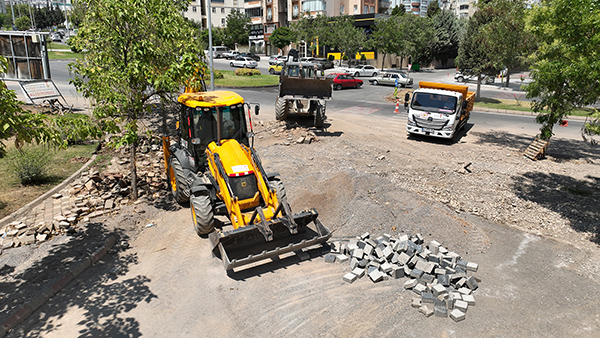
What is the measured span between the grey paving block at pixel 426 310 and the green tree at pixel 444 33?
5556 centimetres

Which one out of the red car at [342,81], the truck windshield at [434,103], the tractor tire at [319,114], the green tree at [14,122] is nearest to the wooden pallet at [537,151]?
the truck windshield at [434,103]

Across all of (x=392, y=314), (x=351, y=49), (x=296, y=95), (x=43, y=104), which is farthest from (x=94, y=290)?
(x=351, y=49)

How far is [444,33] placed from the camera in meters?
55.8

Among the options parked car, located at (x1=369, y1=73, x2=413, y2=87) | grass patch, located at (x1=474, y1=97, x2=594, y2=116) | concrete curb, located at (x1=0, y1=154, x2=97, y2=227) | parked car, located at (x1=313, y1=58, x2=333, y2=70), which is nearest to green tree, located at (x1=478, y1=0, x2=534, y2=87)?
grass patch, located at (x1=474, y1=97, x2=594, y2=116)

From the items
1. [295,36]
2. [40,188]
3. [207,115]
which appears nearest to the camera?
[207,115]

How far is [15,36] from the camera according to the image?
63.0 ft

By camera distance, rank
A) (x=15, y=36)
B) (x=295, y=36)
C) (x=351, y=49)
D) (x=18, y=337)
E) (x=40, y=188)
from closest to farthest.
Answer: (x=18, y=337) → (x=40, y=188) → (x=15, y=36) → (x=351, y=49) → (x=295, y=36)

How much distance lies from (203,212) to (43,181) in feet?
20.0

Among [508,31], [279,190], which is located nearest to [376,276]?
[279,190]

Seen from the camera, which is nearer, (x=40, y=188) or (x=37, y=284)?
(x=37, y=284)

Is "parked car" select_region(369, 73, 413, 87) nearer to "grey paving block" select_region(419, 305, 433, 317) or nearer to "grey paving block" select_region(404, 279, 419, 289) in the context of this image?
"grey paving block" select_region(404, 279, 419, 289)

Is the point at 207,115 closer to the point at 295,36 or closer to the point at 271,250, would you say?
the point at 271,250

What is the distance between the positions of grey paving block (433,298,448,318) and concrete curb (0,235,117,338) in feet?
21.2

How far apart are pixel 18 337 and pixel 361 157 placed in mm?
10665
